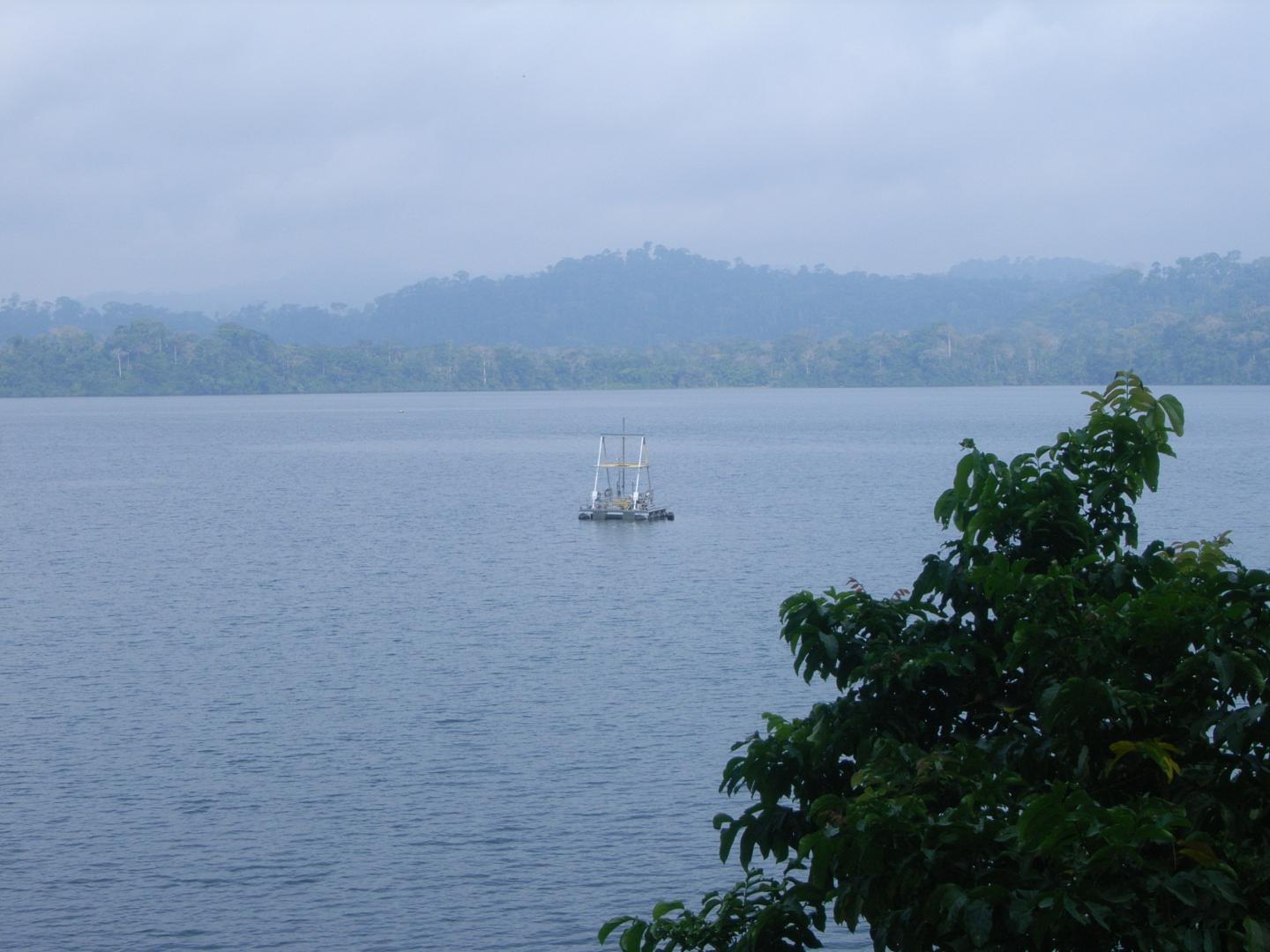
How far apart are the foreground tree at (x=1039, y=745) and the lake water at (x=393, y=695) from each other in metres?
14.0

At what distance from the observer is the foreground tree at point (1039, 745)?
273 inches

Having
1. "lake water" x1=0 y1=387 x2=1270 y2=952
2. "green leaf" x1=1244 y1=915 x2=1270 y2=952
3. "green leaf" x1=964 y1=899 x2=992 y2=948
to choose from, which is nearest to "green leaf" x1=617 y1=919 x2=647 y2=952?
"green leaf" x1=964 y1=899 x2=992 y2=948

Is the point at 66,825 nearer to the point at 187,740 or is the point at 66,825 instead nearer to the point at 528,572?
the point at 187,740

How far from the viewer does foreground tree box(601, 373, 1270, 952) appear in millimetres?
6945

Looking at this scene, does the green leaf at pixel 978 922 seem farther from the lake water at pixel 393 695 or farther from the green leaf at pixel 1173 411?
the lake water at pixel 393 695

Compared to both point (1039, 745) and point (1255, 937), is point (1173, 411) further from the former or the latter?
point (1255, 937)

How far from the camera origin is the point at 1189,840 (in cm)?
696

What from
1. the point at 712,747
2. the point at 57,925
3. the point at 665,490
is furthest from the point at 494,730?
the point at 665,490

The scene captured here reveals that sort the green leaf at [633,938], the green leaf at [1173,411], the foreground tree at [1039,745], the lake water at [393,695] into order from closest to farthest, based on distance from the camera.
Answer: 1. the foreground tree at [1039,745]
2. the green leaf at [633,938]
3. the green leaf at [1173,411]
4. the lake water at [393,695]

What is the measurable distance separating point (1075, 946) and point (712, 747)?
24.3 m

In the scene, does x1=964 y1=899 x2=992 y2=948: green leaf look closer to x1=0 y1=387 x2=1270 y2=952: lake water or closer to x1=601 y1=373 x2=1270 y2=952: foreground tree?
A: x1=601 y1=373 x2=1270 y2=952: foreground tree

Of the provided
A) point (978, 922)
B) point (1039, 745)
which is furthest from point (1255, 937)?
point (1039, 745)

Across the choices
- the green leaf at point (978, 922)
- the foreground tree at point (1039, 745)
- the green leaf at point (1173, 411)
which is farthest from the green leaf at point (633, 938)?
the green leaf at point (1173, 411)

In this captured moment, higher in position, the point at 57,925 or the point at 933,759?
the point at 933,759
